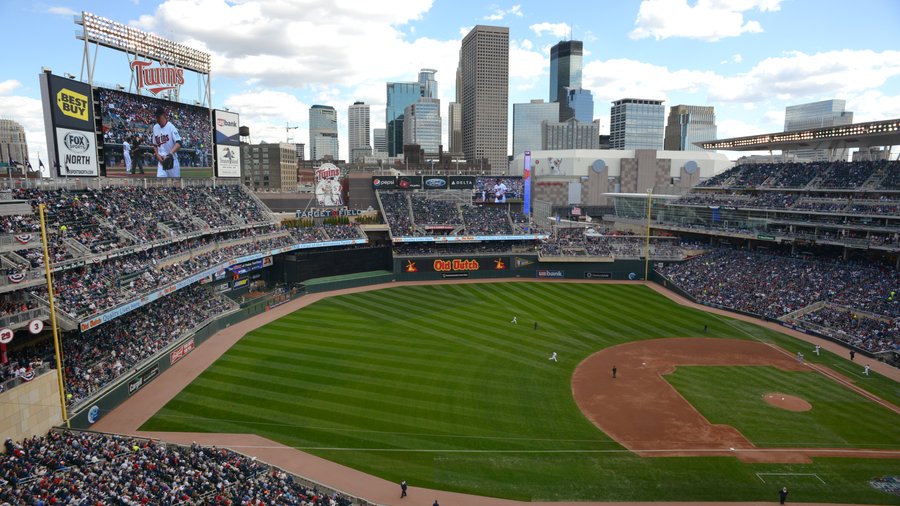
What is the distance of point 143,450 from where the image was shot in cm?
1881

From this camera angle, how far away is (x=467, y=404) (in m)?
26.0

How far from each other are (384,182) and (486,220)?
13114 millimetres

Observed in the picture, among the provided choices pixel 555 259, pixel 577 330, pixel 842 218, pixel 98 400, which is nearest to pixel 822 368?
pixel 577 330

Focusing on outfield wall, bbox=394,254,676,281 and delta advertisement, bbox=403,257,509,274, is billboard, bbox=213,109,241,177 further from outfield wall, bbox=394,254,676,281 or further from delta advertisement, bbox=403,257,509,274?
outfield wall, bbox=394,254,676,281

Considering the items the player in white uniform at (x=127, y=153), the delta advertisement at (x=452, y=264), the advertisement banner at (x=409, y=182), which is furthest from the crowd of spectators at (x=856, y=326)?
the player in white uniform at (x=127, y=153)

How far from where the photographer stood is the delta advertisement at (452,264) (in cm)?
5706

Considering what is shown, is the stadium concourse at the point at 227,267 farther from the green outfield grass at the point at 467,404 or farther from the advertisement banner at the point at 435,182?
the green outfield grass at the point at 467,404

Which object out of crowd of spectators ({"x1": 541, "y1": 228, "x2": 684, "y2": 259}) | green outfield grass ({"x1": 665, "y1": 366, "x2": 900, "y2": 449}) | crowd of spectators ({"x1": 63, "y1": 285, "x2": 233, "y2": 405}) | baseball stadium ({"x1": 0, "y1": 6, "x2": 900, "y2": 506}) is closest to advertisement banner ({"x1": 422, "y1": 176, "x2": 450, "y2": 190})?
baseball stadium ({"x1": 0, "y1": 6, "x2": 900, "y2": 506})

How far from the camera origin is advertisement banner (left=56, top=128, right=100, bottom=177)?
106ft

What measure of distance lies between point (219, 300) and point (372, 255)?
788 inches

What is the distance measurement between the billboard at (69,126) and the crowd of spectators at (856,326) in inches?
2083

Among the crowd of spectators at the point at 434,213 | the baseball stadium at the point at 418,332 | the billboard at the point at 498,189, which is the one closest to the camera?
the baseball stadium at the point at 418,332

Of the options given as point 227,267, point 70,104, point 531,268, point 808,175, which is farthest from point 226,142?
point 808,175

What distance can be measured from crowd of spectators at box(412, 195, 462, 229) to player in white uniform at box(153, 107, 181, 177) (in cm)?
2591
